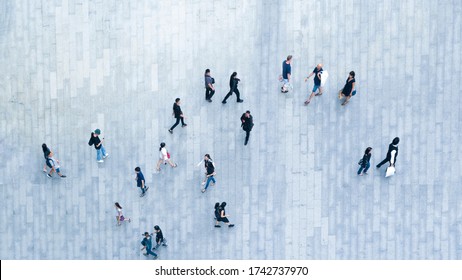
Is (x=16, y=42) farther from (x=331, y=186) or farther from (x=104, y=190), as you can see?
(x=331, y=186)

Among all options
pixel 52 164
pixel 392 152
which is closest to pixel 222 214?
pixel 392 152

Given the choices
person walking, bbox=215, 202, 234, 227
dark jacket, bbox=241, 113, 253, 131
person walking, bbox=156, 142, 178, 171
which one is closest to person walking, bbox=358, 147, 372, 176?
dark jacket, bbox=241, 113, 253, 131

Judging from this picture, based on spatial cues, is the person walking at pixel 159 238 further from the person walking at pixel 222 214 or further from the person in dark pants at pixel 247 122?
the person in dark pants at pixel 247 122

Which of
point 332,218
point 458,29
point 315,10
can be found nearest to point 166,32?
point 315,10

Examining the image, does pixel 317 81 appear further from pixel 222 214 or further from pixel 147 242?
pixel 147 242

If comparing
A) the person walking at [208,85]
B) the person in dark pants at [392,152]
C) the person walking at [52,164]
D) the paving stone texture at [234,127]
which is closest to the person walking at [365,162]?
the paving stone texture at [234,127]

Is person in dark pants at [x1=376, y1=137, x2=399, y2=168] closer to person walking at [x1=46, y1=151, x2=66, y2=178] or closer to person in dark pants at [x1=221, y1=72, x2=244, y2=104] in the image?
person in dark pants at [x1=221, y1=72, x2=244, y2=104]
